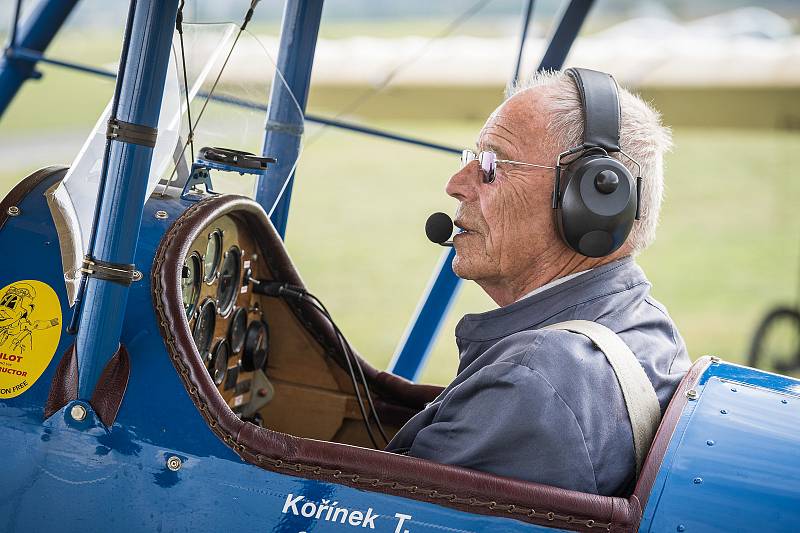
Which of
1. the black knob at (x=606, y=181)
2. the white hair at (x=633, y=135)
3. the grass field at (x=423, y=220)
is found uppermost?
the white hair at (x=633, y=135)

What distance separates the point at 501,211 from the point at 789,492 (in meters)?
0.68

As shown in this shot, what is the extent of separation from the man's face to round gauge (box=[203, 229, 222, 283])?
0.44 m

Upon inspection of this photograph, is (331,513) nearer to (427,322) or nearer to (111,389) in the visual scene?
(111,389)

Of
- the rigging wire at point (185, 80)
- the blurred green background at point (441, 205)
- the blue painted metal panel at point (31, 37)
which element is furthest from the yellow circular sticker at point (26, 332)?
the blurred green background at point (441, 205)

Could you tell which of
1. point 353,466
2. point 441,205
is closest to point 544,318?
point 353,466

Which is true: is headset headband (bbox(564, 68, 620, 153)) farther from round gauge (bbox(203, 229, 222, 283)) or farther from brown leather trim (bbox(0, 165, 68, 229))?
brown leather trim (bbox(0, 165, 68, 229))

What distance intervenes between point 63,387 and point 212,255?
47 cm

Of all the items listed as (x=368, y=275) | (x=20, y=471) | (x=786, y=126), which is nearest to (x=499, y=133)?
(x=20, y=471)

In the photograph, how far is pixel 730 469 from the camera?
4.31ft

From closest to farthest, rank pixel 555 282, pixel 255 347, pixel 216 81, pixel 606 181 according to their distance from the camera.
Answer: pixel 606 181
pixel 555 282
pixel 216 81
pixel 255 347

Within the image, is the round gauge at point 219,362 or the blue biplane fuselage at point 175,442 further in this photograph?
the round gauge at point 219,362

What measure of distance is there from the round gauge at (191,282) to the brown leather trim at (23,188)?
257mm

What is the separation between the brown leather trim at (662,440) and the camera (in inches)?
51.3

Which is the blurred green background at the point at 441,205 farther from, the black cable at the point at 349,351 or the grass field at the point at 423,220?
the black cable at the point at 349,351
